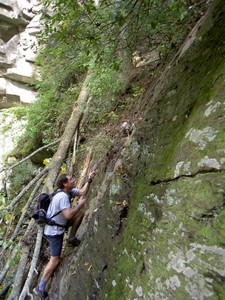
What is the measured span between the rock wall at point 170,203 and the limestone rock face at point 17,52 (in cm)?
1288

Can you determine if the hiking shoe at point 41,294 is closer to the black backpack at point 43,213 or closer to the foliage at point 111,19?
the black backpack at point 43,213

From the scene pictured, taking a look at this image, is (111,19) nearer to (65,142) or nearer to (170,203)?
(170,203)

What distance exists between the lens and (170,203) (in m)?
2.06

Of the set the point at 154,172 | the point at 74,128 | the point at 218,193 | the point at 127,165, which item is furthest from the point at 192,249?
the point at 74,128

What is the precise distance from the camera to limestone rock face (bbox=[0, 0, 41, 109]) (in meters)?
15.1

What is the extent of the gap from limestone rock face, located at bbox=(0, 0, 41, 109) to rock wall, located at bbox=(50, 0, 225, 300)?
42.3 ft

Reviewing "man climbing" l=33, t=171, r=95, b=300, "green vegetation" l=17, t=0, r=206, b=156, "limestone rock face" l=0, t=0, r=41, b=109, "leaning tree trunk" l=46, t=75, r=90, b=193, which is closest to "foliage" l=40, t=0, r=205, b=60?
"green vegetation" l=17, t=0, r=206, b=156

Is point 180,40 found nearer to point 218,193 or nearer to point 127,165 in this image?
point 127,165

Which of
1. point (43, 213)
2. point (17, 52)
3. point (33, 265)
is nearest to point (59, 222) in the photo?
point (43, 213)

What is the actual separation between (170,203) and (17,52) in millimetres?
16631

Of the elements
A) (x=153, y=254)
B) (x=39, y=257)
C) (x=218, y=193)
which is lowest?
(x=39, y=257)

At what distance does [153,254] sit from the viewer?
2.06 meters

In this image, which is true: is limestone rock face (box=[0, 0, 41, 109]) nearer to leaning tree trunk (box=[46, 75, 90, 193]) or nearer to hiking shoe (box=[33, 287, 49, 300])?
leaning tree trunk (box=[46, 75, 90, 193])

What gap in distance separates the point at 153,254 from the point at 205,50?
2.14m
